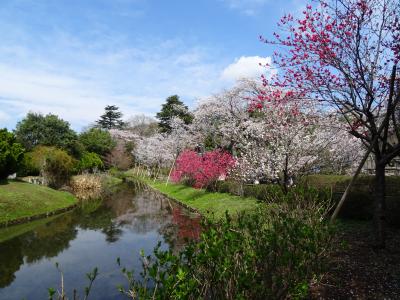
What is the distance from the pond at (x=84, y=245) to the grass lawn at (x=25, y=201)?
1.01 metres

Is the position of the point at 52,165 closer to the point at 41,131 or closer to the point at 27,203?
the point at 27,203

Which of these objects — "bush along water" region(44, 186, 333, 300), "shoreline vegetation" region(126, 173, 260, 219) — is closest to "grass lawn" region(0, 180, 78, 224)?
"shoreline vegetation" region(126, 173, 260, 219)

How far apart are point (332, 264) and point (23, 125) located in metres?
40.6

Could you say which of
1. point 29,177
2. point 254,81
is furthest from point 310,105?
point 29,177

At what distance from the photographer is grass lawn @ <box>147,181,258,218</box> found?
19.7 metres

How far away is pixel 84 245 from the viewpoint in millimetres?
16016

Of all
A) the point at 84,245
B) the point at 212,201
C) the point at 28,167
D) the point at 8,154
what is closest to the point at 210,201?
the point at 212,201

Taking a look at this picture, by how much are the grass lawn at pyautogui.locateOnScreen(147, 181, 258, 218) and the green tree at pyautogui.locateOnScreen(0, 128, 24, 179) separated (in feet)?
42.2

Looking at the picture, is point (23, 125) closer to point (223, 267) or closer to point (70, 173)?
point (70, 173)

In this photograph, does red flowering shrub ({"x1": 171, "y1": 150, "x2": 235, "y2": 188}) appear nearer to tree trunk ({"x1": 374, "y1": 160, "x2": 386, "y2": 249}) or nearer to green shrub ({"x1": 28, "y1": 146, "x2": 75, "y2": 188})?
green shrub ({"x1": 28, "y1": 146, "x2": 75, "y2": 188})

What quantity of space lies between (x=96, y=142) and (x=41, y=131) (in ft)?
55.9

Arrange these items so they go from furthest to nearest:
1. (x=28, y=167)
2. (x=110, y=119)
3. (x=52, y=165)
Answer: (x=110, y=119)
(x=28, y=167)
(x=52, y=165)

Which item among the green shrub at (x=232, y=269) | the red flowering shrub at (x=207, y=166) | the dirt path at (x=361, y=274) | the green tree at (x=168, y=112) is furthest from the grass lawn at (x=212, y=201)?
the green tree at (x=168, y=112)

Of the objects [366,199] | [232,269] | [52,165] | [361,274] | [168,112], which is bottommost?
[361,274]
